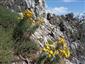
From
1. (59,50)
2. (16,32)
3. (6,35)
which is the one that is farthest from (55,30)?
(6,35)

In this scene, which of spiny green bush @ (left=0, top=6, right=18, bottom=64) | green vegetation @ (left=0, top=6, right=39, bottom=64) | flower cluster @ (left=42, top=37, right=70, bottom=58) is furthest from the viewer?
green vegetation @ (left=0, top=6, right=39, bottom=64)

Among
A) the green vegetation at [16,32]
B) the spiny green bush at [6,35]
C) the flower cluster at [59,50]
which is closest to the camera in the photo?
the spiny green bush at [6,35]

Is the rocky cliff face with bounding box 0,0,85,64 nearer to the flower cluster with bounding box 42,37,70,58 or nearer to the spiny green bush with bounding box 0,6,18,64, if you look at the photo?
the spiny green bush with bounding box 0,6,18,64

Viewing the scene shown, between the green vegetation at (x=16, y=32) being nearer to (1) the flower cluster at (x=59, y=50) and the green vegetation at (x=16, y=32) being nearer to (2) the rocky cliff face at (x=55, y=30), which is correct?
(2) the rocky cliff face at (x=55, y=30)

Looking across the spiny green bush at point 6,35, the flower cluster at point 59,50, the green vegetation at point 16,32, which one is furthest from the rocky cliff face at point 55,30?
the flower cluster at point 59,50

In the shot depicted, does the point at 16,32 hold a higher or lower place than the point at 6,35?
lower

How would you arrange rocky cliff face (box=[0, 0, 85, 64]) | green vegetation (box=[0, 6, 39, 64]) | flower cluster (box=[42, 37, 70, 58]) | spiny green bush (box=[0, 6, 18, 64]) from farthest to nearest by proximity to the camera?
1. rocky cliff face (box=[0, 0, 85, 64])
2. green vegetation (box=[0, 6, 39, 64])
3. flower cluster (box=[42, 37, 70, 58])
4. spiny green bush (box=[0, 6, 18, 64])

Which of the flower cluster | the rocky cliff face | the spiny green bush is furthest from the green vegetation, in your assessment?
the flower cluster

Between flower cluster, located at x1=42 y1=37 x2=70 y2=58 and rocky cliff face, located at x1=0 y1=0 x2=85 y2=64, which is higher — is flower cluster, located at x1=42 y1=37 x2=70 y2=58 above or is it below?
above

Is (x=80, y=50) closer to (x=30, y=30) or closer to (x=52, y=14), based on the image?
(x=52, y=14)

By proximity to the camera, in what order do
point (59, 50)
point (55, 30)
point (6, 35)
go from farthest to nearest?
point (55, 30) → point (59, 50) → point (6, 35)

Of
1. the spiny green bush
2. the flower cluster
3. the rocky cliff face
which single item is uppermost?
the spiny green bush

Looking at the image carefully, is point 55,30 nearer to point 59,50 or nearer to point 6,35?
point 59,50

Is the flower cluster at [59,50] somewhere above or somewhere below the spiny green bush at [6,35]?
below
